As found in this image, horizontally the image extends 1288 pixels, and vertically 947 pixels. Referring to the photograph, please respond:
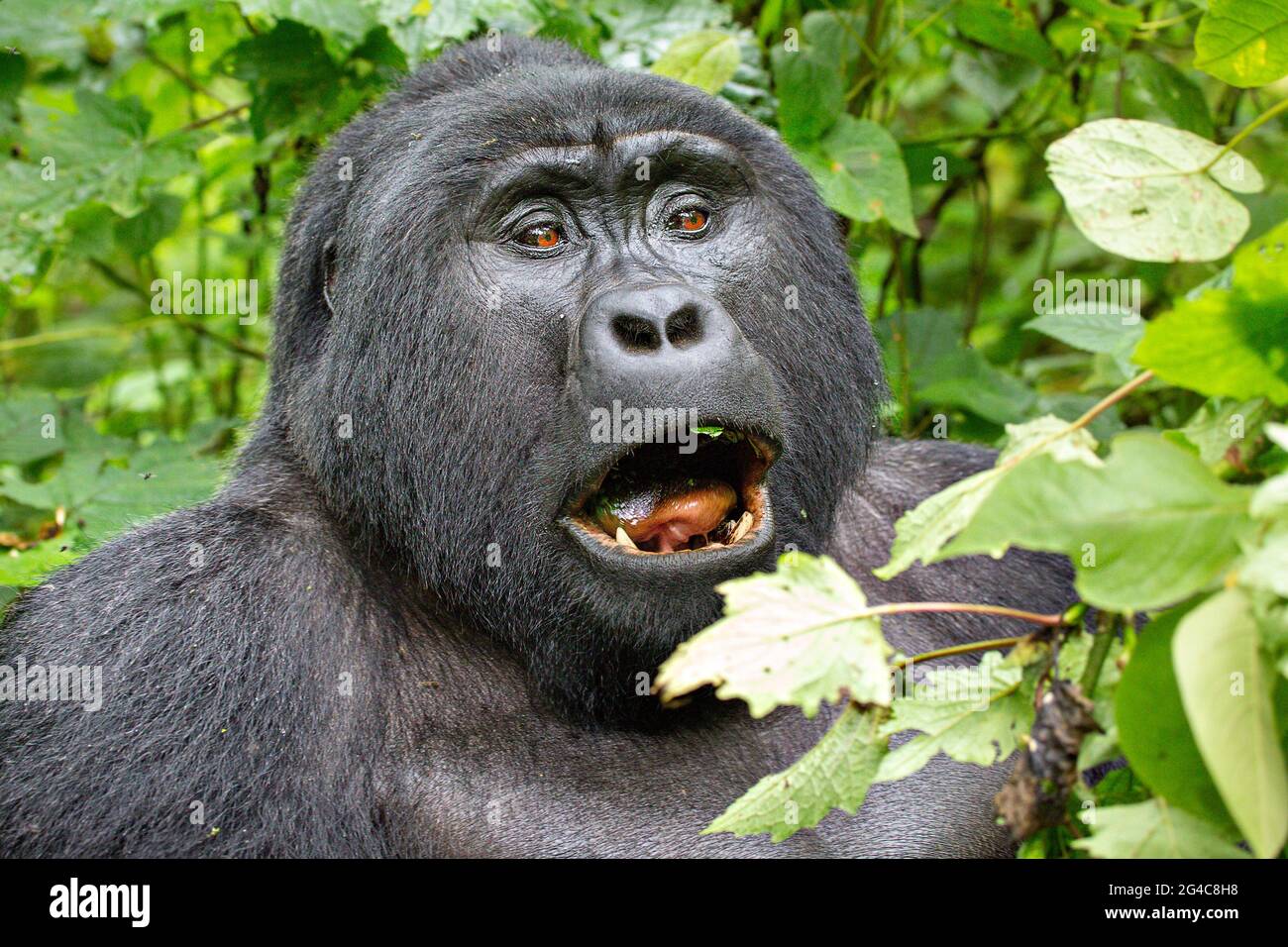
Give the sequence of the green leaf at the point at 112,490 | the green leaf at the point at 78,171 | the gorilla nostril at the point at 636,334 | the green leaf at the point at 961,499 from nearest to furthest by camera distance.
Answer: the green leaf at the point at 961,499 < the gorilla nostril at the point at 636,334 < the green leaf at the point at 112,490 < the green leaf at the point at 78,171

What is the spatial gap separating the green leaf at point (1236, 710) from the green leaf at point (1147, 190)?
84 cm

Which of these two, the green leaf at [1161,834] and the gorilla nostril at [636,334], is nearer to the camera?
the green leaf at [1161,834]

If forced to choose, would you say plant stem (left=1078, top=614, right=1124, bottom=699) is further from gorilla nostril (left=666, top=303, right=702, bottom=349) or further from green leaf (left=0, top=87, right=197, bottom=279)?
green leaf (left=0, top=87, right=197, bottom=279)

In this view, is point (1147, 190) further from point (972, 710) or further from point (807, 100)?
point (807, 100)

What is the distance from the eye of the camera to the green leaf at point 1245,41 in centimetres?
272

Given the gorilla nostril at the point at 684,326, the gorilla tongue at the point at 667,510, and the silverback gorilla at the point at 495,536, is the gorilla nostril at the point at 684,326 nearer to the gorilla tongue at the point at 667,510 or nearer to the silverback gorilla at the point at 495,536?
the silverback gorilla at the point at 495,536

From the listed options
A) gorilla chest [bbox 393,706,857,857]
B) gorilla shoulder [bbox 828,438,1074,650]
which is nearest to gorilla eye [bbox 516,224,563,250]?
gorilla shoulder [bbox 828,438,1074,650]

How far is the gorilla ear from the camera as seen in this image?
3557 mm

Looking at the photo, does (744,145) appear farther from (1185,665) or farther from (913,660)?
(1185,665)

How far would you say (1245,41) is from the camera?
2.77 metres

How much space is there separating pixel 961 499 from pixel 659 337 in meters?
0.83

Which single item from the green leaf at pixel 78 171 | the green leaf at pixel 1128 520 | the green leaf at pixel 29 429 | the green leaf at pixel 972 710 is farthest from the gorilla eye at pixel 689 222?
the green leaf at pixel 29 429
